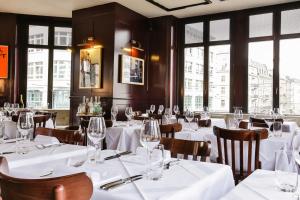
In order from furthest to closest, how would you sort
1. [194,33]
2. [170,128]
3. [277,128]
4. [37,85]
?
[37,85] < [194,33] < [170,128] < [277,128]

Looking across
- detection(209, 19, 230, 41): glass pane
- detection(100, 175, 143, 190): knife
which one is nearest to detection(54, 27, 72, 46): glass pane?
detection(209, 19, 230, 41): glass pane

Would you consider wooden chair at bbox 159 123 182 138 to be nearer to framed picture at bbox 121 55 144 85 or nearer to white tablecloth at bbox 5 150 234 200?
white tablecloth at bbox 5 150 234 200

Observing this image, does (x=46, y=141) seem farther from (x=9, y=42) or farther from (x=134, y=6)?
(x=9, y=42)

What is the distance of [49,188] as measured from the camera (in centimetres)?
89

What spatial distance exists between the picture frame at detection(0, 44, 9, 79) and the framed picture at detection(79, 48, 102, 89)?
7.65 feet

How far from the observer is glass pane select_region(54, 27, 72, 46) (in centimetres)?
907

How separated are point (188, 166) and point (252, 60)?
22.0 feet

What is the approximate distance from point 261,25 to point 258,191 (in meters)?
7.07

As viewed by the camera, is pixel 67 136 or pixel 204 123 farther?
pixel 204 123

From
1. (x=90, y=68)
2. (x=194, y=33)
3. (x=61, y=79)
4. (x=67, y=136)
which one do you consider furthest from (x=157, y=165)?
(x=61, y=79)

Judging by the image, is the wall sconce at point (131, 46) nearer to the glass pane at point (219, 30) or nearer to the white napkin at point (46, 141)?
the glass pane at point (219, 30)

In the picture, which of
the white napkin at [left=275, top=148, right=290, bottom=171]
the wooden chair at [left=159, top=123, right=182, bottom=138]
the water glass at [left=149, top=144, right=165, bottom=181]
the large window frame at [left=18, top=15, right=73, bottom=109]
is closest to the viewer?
the water glass at [left=149, top=144, right=165, bottom=181]

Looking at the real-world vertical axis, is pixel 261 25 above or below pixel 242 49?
above

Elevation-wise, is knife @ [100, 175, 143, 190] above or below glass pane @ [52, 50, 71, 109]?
below
